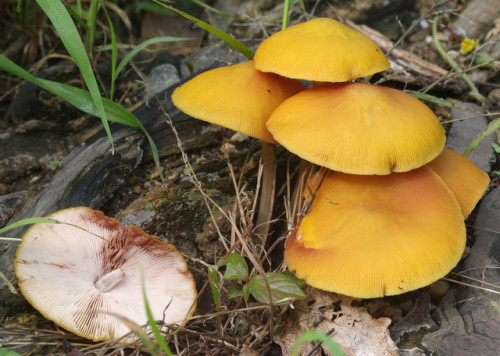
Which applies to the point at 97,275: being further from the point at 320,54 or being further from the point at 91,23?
the point at 91,23

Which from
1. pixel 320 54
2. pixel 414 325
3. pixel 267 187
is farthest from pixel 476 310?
pixel 320 54

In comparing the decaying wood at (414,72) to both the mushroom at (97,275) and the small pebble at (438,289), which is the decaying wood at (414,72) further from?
the mushroom at (97,275)

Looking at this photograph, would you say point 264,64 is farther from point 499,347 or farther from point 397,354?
point 499,347

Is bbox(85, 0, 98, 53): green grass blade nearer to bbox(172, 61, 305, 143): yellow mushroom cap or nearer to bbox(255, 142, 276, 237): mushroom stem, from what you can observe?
bbox(172, 61, 305, 143): yellow mushroom cap

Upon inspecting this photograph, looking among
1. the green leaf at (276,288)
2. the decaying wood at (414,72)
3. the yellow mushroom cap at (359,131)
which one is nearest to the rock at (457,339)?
the green leaf at (276,288)

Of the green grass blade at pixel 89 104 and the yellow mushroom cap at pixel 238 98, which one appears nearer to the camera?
the yellow mushroom cap at pixel 238 98

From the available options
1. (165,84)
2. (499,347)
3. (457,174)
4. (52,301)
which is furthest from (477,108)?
(52,301)

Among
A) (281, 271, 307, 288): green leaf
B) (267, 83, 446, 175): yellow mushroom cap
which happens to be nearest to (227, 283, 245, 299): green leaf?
(281, 271, 307, 288): green leaf
